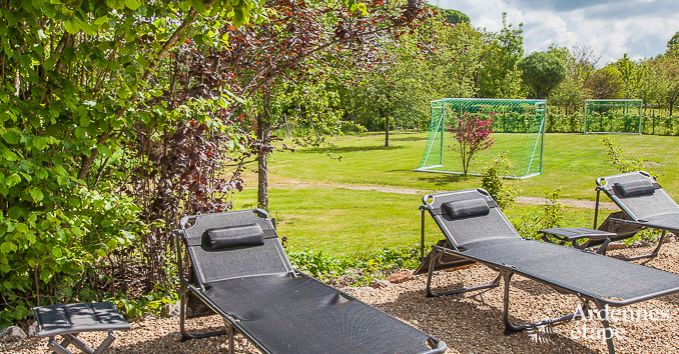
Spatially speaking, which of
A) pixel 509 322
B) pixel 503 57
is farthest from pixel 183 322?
pixel 503 57

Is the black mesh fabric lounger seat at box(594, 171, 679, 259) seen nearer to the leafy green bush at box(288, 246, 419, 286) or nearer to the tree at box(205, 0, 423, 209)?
the leafy green bush at box(288, 246, 419, 286)

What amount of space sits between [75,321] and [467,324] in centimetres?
244

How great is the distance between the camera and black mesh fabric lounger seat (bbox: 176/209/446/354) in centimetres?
293

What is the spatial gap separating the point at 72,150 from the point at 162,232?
1135mm

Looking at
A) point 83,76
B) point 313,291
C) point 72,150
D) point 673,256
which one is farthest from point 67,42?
point 673,256

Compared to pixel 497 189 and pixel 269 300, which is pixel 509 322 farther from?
pixel 497 189

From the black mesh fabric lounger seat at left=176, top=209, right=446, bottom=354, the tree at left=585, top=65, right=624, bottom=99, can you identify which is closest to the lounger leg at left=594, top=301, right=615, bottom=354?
the black mesh fabric lounger seat at left=176, top=209, right=446, bottom=354

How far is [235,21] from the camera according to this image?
10.7 feet

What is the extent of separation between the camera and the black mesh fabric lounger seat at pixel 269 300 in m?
2.93

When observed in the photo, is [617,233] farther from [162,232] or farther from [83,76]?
[83,76]

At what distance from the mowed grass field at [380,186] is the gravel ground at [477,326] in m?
2.25

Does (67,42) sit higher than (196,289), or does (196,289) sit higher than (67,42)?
(67,42)

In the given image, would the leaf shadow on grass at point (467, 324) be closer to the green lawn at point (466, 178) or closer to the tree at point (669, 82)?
the green lawn at point (466, 178)

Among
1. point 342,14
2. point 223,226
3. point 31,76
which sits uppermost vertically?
point 342,14
